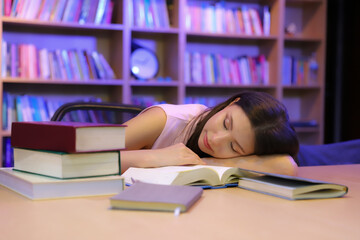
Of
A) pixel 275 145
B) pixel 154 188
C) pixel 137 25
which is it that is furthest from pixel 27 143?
pixel 137 25

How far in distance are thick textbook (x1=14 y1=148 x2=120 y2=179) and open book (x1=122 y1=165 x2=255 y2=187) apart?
0.30 feet

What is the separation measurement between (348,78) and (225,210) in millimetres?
3752

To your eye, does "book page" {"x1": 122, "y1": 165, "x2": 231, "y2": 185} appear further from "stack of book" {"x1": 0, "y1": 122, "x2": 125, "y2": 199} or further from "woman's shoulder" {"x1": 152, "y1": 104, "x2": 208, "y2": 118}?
"woman's shoulder" {"x1": 152, "y1": 104, "x2": 208, "y2": 118}

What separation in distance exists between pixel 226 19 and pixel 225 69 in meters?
0.41

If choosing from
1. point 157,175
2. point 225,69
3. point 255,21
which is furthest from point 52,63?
point 157,175

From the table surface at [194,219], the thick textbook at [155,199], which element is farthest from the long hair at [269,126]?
the thick textbook at [155,199]

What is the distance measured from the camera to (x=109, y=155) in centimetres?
96

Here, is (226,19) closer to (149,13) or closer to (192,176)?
(149,13)

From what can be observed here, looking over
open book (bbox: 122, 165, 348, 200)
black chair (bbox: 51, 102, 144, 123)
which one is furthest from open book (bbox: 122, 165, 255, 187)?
black chair (bbox: 51, 102, 144, 123)

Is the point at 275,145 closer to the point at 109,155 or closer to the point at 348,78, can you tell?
the point at 109,155

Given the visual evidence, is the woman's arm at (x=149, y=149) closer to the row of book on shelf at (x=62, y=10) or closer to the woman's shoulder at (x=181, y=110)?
the woman's shoulder at (x=181, y=110)

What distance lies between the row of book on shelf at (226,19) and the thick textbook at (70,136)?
9.38 feet

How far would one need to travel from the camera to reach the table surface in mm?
694

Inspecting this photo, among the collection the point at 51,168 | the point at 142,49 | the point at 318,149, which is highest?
the point at 142,49
